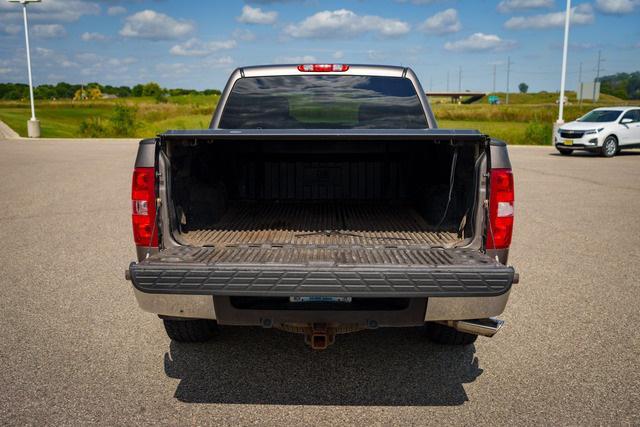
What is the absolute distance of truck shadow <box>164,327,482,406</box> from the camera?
3418mm

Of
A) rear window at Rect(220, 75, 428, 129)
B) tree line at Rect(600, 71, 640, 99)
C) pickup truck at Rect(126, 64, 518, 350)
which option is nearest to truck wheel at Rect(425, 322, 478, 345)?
pickup truck at Rect(126, 64, 518, 350)

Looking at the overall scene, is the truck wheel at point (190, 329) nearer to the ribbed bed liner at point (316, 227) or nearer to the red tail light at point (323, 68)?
the ribbed bed liner at point (316, 227)

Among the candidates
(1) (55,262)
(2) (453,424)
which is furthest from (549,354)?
(1) (55,262)

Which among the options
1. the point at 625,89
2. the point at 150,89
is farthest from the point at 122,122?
the point at 625,89

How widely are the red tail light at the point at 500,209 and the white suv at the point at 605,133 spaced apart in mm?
18162

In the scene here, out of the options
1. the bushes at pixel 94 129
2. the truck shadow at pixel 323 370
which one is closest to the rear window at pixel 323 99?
the truck shadow at pixel 323 370

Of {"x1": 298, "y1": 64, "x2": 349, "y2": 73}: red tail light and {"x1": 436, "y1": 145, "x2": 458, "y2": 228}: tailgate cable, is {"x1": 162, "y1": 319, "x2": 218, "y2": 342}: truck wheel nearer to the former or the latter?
{"x1": 436, "y1": 145, "x2": 458, "y2": 228}: tailgate cable

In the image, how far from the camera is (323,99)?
5293 mm

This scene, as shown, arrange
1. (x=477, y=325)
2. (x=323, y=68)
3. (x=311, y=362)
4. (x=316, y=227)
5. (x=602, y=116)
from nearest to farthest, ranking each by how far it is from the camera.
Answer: (x=477, y=325)
(x=311, y=362)
(x=316, y=227)
(x=323, y=68)
(x=602, y=116)

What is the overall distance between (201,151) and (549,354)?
2.75 m

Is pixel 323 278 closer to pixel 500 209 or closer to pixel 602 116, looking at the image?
pixel 500 209

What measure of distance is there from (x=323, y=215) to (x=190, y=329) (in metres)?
1.42

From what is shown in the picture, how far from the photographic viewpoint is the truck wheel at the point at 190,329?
12.9ft

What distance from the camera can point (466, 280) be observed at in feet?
9.32
